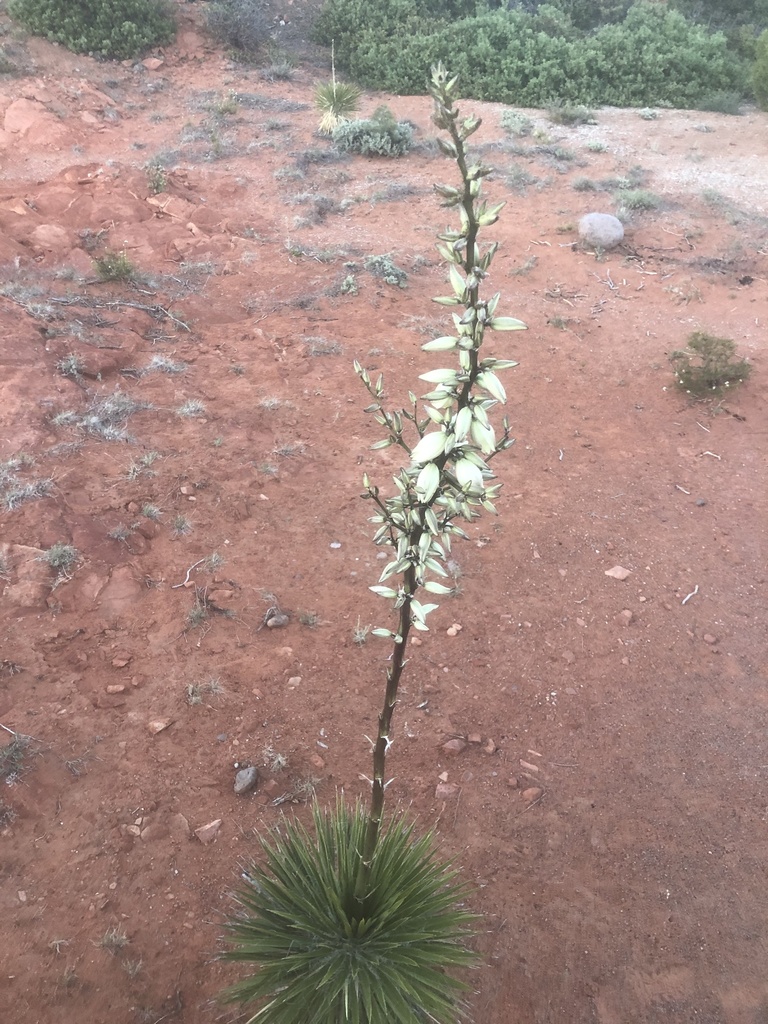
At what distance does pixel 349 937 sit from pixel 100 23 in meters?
17.1

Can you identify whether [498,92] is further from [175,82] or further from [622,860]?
[622,860]

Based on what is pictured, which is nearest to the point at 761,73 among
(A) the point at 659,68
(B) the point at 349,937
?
(A) the point at 659,68

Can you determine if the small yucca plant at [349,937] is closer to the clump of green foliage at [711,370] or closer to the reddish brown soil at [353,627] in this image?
the reddish brown soil at [353,627]

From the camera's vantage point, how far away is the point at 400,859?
2.32m

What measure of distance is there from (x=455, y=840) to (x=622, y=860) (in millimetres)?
791

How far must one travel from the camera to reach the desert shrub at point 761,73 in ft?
44.9

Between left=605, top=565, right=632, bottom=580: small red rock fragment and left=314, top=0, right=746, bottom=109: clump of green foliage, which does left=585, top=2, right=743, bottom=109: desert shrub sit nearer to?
left=314, top=0, right=746, bottom=109: clump of green foliage

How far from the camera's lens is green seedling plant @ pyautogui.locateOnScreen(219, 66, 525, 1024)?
1.34m

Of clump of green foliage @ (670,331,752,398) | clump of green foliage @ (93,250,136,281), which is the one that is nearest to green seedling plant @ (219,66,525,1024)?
clump of green foliage @ (670,331,752,398)

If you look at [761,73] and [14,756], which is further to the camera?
[761,73]

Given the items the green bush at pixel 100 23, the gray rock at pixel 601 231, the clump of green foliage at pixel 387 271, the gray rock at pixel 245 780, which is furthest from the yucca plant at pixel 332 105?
the gray rock at pixel 245 780

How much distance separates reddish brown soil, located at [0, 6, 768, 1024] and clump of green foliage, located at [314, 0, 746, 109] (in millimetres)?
8953

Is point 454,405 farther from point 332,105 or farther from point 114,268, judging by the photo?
point 332,105

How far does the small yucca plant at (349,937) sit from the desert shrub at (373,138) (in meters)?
12.0
